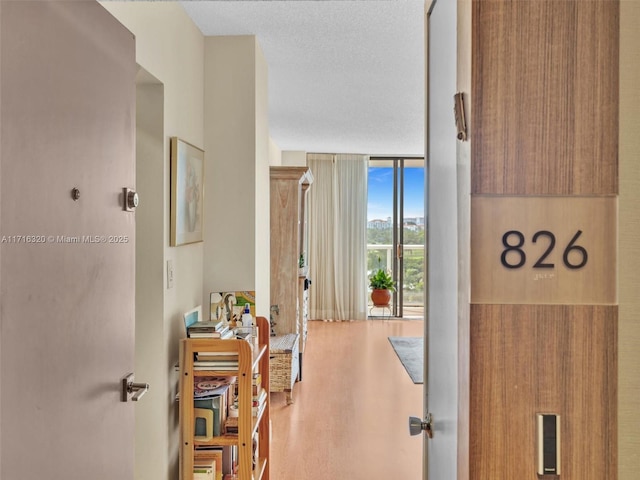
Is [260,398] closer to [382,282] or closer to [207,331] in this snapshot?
[207,331]

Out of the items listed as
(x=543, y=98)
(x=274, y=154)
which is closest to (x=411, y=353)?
(x=274, y=154)

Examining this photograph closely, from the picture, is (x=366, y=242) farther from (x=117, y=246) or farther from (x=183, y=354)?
(x=117, y=246)

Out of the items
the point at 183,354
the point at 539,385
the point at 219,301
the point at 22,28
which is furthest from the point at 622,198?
the point at 219,301

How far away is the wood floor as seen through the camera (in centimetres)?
310

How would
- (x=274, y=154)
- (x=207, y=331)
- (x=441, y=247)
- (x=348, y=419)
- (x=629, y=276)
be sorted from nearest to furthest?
(x=629, y=276) < (x=441, y=247) < (x=207, y=331) < (x=348, y=419) < (x=274, y=154)

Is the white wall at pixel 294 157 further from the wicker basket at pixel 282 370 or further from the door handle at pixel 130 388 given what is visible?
the door handle at pixel 130 388

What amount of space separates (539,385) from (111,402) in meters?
1.13

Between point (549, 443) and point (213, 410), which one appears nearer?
point (549, 443)

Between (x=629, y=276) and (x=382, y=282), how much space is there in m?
7.15

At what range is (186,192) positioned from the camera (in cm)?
252

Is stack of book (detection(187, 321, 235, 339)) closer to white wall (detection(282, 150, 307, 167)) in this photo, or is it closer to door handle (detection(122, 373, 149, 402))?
door handle (detection(122, 373, 149, 402))

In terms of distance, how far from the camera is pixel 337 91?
13.9 ft

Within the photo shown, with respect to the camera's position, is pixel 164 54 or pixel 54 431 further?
pixel 164 54

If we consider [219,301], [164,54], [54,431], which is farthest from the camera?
[219,301]
